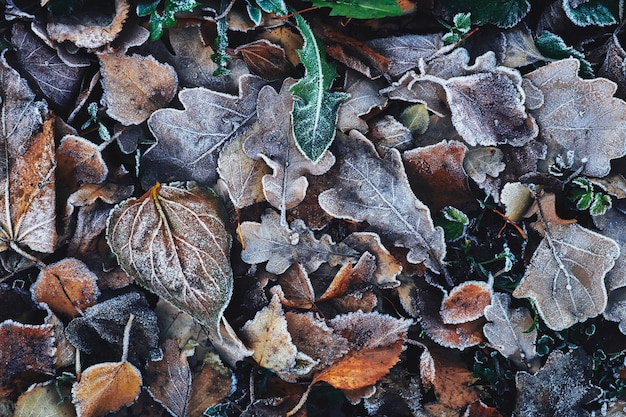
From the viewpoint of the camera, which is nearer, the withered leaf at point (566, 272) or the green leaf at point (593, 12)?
the withered leaf at point (566, 272)

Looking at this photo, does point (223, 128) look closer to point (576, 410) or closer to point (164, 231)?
point (164, 231)

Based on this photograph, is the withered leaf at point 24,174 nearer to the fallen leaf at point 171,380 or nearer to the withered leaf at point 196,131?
the withered leaf at point 196,131

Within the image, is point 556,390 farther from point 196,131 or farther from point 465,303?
point 196,131

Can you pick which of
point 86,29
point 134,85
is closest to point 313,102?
point 134,85

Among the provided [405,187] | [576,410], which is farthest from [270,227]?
[576,410]

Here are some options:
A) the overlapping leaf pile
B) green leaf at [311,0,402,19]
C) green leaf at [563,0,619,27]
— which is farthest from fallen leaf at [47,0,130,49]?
green leaf at [563,0,619,27]

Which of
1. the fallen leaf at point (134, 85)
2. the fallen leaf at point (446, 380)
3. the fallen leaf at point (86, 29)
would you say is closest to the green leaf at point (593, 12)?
the fallen leaf at point (446, 380)
